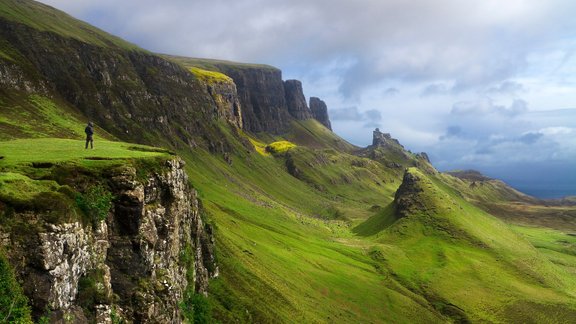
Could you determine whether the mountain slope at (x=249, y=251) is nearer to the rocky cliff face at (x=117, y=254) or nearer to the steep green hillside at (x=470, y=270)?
the rocky cliff face at (x=117, y=254)

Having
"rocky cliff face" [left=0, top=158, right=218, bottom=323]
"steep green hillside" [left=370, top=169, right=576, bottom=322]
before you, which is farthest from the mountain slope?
"steep green hillside" [left=370, top=169, right=576, bottom=322]

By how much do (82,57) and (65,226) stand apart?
190 metres

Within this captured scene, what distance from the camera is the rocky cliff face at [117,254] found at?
26984mm

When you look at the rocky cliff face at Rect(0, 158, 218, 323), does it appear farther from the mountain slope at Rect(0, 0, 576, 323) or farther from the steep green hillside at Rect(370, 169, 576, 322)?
the steep green hillside at Rect(370, 169, 576, 322)

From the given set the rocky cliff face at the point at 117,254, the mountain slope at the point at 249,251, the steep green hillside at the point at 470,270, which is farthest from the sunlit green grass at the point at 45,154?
the steep green hillside at the point at 470,270

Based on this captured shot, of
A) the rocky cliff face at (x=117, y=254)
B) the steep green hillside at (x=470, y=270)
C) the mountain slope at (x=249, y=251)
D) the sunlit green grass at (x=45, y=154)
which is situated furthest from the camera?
the steep green hillside at (x=470, y=270)

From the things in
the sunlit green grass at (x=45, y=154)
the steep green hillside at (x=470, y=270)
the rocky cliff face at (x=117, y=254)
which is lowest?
the steep green hillside at (x=470, y=270)

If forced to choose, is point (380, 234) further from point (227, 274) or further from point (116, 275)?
point (116, 275)

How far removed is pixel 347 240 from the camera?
606 feet

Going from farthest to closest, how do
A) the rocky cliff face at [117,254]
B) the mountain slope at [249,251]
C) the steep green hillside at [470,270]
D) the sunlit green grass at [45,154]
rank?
the steep green hillside at [470,270]
the sunlit green grass at [45,154]
the mountain slope at [249,251]
the rocky cliff face at [117,254]

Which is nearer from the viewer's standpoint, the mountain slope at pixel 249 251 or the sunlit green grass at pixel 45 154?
the mountain slope at pixel 249 251

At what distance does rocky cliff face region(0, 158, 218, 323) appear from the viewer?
27.0 meters

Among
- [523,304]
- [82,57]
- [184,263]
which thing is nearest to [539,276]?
[523,304]

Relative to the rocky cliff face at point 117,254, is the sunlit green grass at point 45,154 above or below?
above
